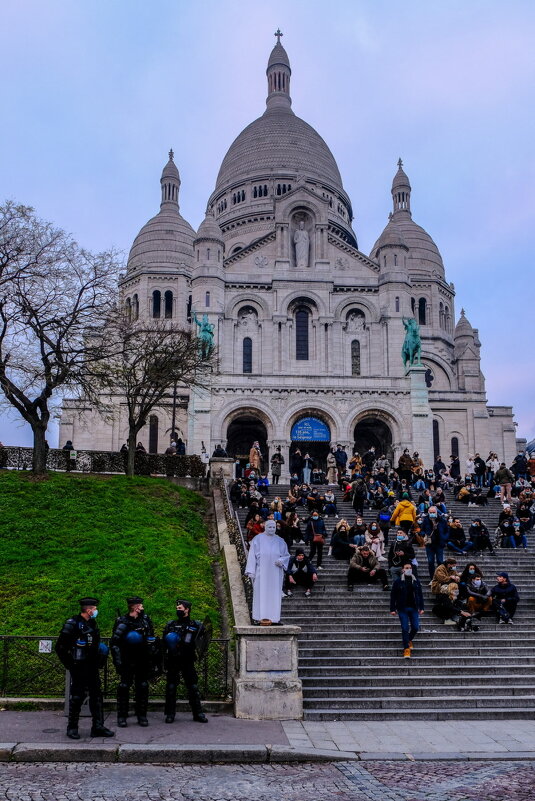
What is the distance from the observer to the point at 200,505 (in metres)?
26.8

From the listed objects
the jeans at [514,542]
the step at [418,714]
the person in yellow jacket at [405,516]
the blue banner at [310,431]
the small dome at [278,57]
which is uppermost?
the small dome at [278,57]

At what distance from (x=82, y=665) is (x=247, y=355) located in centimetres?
3889

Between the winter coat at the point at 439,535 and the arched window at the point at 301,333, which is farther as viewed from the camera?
the arched window at the point at 301,333

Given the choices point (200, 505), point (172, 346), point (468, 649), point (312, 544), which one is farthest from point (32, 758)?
point (172, 346)

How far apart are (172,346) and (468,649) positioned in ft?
66.2

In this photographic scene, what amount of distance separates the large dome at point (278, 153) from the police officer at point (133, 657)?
6281cm

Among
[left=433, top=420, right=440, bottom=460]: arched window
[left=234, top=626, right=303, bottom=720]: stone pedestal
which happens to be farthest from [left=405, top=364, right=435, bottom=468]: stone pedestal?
[left=234, top=626, right=303, bottom=720]: stone pedestal

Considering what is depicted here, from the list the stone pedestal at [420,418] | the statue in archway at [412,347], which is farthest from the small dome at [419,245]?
the stone pedestal at [420,418]

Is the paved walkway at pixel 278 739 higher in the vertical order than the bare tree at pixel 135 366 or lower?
lower

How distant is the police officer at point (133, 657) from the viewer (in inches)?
452

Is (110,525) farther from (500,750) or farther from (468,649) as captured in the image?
(500,750)

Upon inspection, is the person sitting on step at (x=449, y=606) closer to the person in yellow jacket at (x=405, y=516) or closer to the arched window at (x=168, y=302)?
the person in yellow jacket at (x=405, y=516)

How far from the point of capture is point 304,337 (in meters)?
49.8

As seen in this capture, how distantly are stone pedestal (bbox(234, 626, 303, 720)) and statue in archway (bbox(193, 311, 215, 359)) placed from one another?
25.3 m
